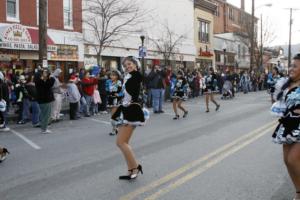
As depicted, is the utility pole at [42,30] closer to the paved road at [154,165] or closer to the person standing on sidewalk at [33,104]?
the person standing on sidewalk at [33,104]

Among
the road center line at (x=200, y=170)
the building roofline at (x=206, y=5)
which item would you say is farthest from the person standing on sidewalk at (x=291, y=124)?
the building roofline at (x=206, y=5)

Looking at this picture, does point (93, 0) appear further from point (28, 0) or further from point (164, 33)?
point (164, 33)

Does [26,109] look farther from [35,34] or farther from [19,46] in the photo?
[35,34]

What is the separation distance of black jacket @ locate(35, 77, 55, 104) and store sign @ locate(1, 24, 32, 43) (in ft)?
29.3

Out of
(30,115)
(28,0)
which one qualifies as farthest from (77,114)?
(28,0)

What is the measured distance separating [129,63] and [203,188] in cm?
210

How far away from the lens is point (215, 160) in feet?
27.8

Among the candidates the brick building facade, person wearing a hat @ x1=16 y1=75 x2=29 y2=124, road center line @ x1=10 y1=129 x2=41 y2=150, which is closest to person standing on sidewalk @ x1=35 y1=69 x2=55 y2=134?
road center line @ x1=10 y1=129 x2=41 y2=150

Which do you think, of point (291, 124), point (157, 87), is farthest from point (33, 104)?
point (291, 124)

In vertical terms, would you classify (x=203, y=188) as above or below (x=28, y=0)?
below

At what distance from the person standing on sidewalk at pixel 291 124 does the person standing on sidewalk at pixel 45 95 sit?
808 cm

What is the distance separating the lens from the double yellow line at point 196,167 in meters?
6.32

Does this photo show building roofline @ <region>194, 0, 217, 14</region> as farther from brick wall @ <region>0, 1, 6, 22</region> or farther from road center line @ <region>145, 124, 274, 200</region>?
road center line @ <region>145, 124, 274, 200</region>

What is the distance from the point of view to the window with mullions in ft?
151
